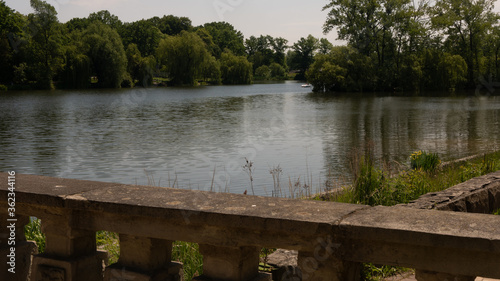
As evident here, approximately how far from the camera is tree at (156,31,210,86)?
7719cm

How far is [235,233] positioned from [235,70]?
104834 mm

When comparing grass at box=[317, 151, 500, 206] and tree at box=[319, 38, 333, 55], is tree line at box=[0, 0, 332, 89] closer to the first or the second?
tree at box=[319, 38, 333, 55]

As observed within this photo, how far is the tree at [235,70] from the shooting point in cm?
10569

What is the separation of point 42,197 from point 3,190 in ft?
0.73

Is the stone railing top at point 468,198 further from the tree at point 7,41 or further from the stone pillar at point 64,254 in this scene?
the tree at point 7,41

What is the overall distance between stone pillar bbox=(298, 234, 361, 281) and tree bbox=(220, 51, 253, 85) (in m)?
104

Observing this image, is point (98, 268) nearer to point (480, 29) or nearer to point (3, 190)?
point (3, 190)

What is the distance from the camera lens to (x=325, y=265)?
1816mm

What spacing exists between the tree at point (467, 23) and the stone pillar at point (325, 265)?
218 feet

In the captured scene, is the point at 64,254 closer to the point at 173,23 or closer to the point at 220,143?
the point at 220,143

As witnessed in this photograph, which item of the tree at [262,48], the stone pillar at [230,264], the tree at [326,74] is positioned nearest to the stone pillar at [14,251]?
the stone pillar at [230,264]

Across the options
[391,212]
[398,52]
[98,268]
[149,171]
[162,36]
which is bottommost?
[149,171]

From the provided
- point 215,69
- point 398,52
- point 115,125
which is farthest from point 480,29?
point 115,125

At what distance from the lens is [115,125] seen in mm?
26828
